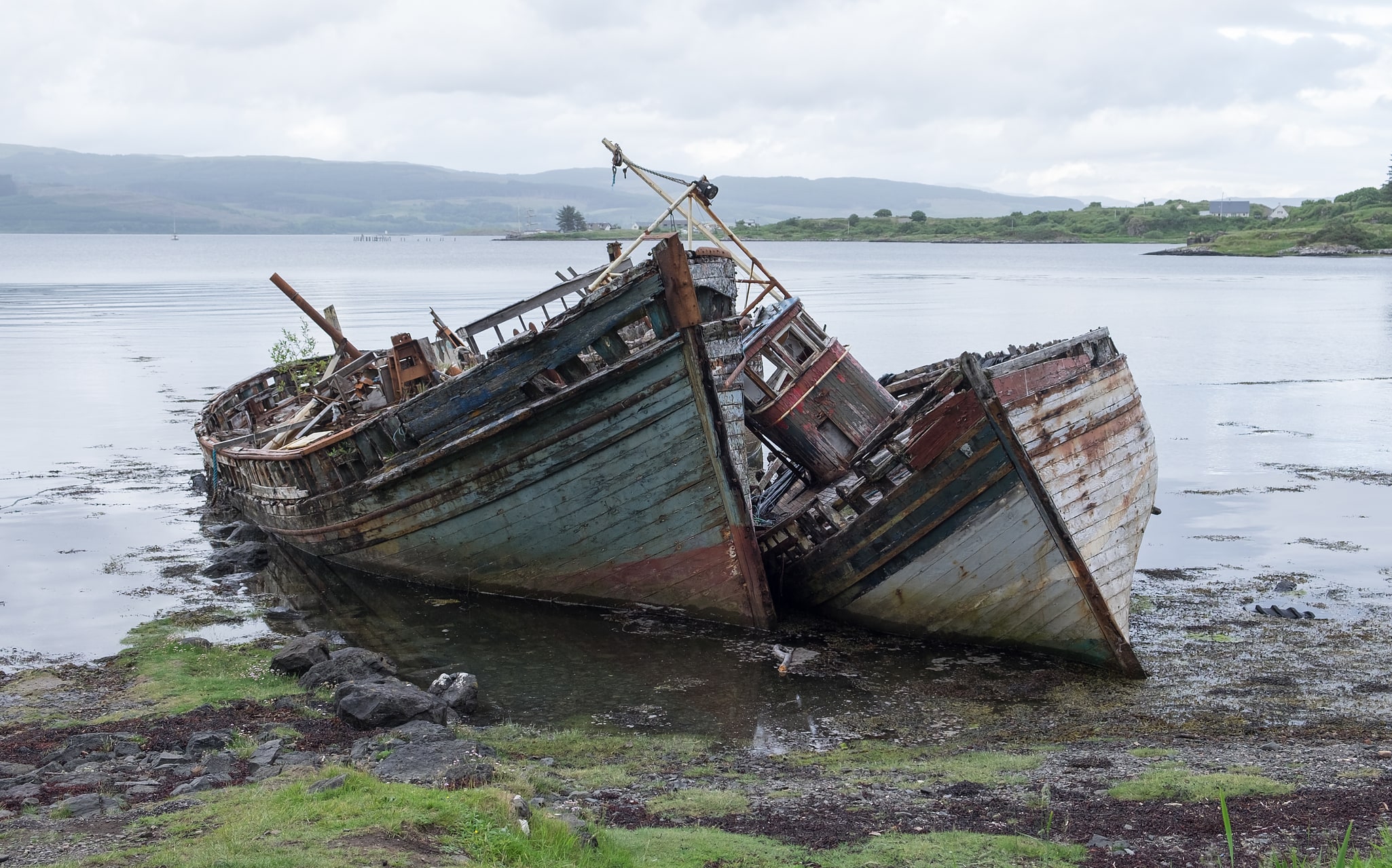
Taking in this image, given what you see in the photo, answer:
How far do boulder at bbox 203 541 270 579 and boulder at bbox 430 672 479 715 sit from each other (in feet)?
22.9

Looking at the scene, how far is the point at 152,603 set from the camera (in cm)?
1553

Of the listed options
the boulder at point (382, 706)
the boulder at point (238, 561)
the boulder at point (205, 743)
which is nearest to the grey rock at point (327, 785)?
the boulder at point (205, 743)

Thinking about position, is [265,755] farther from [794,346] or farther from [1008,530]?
[794,346]

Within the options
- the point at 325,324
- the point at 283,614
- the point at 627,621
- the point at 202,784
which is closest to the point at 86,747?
the point at 202,784

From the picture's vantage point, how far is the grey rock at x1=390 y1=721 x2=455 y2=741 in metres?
9.55

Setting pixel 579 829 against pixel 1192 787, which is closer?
pixel 579 829

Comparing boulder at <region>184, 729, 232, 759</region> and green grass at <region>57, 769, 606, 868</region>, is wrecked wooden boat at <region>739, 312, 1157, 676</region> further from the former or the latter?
boulder at <region>184, 729, 232, 759</region>

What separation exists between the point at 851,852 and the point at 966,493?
5469 mm

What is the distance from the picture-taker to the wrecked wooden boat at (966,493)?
39.5 feet

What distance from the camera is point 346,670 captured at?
1203 cm

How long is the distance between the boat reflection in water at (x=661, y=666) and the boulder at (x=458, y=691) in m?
0.16

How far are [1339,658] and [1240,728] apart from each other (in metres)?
2.68

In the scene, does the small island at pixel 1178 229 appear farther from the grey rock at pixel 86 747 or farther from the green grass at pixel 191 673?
the grey rock at pixel 86 747

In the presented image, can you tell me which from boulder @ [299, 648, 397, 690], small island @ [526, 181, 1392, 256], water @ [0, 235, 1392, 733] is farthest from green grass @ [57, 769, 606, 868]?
small island @ [526, 181, 1392, 256]
